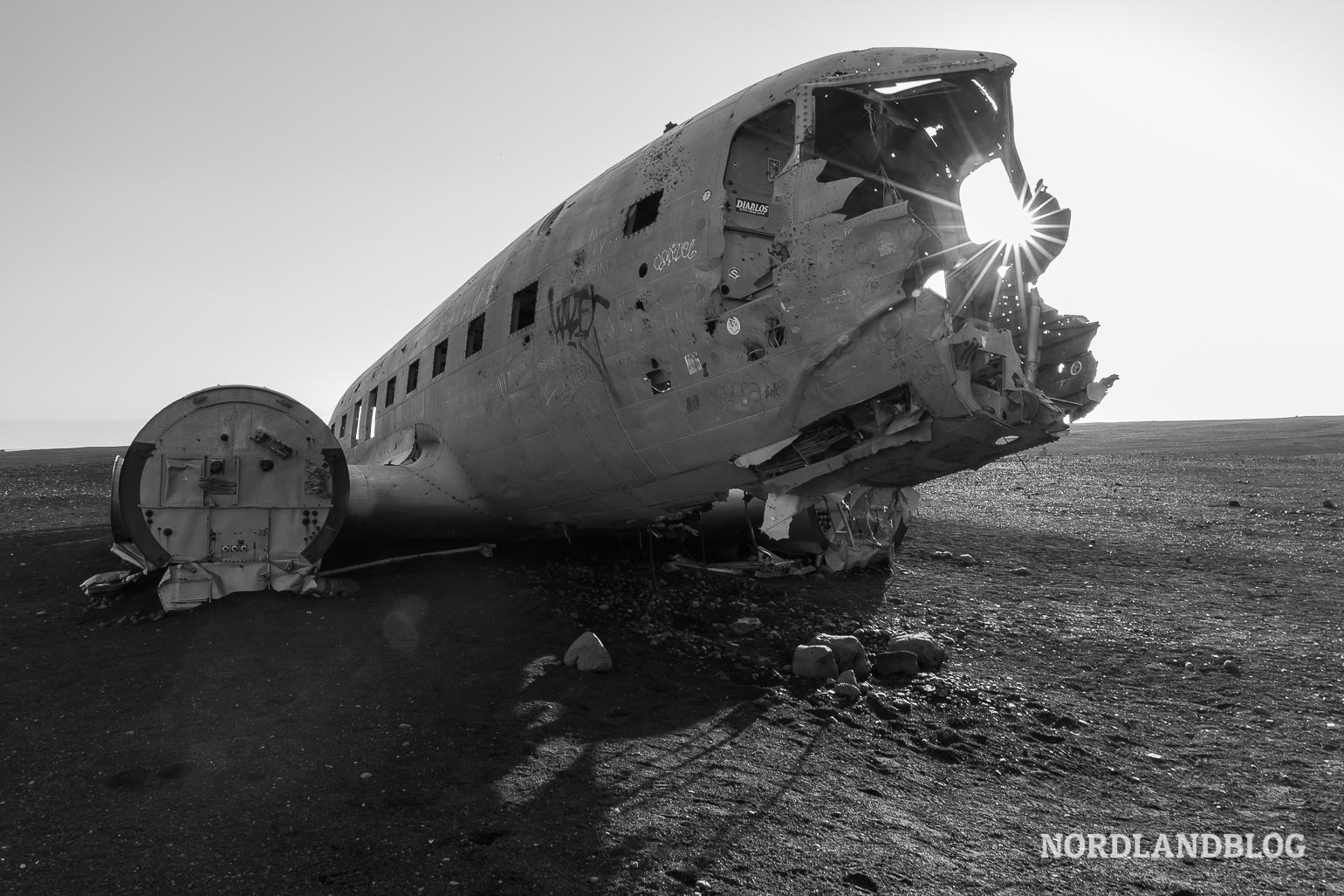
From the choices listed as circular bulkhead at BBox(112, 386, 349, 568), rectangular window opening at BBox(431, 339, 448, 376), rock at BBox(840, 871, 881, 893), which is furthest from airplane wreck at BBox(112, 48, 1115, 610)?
rock at BBox(840, 871, 881, 893)

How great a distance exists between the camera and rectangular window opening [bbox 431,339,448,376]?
471 inches

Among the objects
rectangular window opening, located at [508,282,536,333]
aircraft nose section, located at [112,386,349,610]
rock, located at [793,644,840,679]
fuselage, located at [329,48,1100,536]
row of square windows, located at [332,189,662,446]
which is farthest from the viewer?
rectangular window opening, located at [508,282,536,333]

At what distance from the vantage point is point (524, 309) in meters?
10.0

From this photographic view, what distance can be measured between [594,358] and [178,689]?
15.3 feet

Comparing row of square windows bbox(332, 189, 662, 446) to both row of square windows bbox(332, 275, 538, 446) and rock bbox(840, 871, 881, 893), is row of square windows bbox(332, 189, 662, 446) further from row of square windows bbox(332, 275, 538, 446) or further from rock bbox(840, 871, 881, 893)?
rock bbox(840, 871, 881, 893)

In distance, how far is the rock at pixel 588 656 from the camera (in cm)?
807

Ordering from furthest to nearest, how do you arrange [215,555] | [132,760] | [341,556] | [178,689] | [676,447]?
[341,556] < [215,555] < [676,447] < [178,689] < [132,760]

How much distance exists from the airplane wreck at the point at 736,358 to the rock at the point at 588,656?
1.55m

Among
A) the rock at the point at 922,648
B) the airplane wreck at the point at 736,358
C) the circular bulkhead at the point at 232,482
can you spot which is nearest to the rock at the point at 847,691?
the rock at the point at 922,648

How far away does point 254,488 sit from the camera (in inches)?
380

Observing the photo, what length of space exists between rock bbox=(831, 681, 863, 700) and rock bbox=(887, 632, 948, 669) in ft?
3.88

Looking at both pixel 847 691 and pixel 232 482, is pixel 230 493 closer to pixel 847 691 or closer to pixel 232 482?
pixel 232 482

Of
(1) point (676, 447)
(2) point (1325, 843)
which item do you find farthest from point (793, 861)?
(1) point (676, 447)

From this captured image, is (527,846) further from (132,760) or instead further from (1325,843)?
(1325,843)
